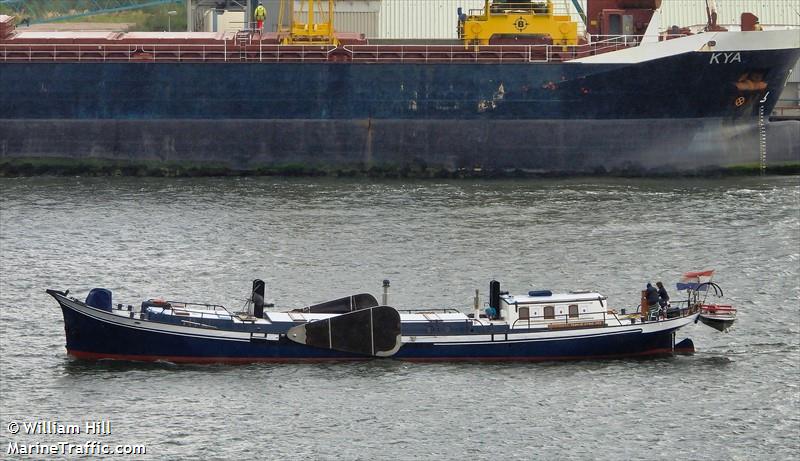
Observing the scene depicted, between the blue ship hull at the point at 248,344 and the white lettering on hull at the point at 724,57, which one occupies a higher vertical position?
the white lettering on hull at the point at 724,57

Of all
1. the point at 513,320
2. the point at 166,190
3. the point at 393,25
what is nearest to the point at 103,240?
the point at 166,190

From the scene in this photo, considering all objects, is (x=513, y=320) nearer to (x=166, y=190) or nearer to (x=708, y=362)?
(x=708, y=362)

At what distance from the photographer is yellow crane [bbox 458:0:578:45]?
71375 millimetres

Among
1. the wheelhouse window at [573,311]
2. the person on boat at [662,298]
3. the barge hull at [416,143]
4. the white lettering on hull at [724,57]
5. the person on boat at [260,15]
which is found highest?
the person on boat at [260,15]

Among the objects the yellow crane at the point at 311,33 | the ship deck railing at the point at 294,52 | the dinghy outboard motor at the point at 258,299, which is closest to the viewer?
the dinghy outboard motor at the point at 258,299

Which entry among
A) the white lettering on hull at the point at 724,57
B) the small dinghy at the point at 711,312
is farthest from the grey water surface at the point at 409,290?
the white lettering on hull at the point at 724,57

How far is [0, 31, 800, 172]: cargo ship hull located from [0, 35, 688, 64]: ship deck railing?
67cm

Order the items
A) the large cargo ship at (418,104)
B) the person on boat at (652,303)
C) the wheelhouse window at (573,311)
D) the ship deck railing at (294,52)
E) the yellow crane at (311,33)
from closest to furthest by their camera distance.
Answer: the wheelhouse window at (573,311) < the person on boat at (652,303) < the large cargo ship at (418,104) < the ship deck railing at (294,52) < the yellow crane at (311,33)

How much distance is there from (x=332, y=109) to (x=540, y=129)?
9.89m

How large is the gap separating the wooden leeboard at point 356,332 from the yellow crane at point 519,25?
114ft

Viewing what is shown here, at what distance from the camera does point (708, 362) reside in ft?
129

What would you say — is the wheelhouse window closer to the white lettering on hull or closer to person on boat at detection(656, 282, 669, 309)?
person on boat at detection(656, 282, 669, 309)

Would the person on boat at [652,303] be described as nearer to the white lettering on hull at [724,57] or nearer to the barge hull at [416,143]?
the barge hull at [416,143]

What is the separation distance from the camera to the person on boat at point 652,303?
131ft
